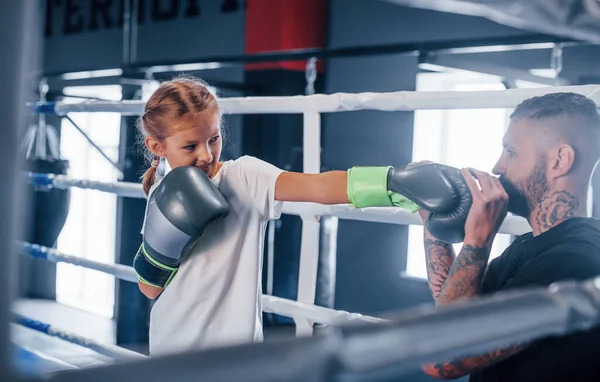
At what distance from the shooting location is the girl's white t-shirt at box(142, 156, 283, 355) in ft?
3.92

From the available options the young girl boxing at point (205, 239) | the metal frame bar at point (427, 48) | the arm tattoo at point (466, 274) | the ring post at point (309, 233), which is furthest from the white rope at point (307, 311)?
the metal frame bar at point (427, 48)

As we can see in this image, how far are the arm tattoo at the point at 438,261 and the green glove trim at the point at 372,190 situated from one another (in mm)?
114

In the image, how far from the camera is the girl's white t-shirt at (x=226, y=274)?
1193 mm

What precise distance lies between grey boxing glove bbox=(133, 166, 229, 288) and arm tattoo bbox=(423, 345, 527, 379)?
402mm

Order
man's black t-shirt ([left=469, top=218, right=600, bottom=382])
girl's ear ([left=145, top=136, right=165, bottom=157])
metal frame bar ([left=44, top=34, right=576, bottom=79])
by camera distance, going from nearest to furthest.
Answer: man's black t-shirt ([left=469, top=218, right=600, bottom=382])
girl's ear ([left=145, top=136, right=165, bottom=157])
metal frame bar ([left=44, top=34, right=576, bottom=79])

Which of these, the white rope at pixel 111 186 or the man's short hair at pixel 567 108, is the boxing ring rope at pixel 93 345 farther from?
the man's short hair at pixel 567 108

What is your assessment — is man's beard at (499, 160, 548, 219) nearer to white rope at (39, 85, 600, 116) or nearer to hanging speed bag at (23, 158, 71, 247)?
white rope at (39, 85, 600, 116)

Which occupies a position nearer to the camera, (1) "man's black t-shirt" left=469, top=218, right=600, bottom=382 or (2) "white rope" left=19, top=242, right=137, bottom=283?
(1) "man's black t-shirt" left=469, top=218, right=600, bottom=382

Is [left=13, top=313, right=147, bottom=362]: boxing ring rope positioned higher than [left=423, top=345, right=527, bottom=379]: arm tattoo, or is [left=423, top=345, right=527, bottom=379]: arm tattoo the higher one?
[left=423, top=345, right=527, bottom=379]: arm tattoo

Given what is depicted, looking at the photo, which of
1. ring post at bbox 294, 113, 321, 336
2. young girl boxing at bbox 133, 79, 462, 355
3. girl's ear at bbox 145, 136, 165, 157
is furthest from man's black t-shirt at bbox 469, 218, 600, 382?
girl's ear at bbox 145, 136, 165, 157

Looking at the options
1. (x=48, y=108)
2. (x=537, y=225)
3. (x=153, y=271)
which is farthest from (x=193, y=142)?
(x=48, y=108)

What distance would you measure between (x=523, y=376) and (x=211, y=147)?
0.63 metres

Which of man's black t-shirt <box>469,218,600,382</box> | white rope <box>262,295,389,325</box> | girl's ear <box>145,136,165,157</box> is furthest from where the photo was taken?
white rope <box>262,295,389,325</box>

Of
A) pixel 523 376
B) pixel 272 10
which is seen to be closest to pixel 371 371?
pixel 523 376
